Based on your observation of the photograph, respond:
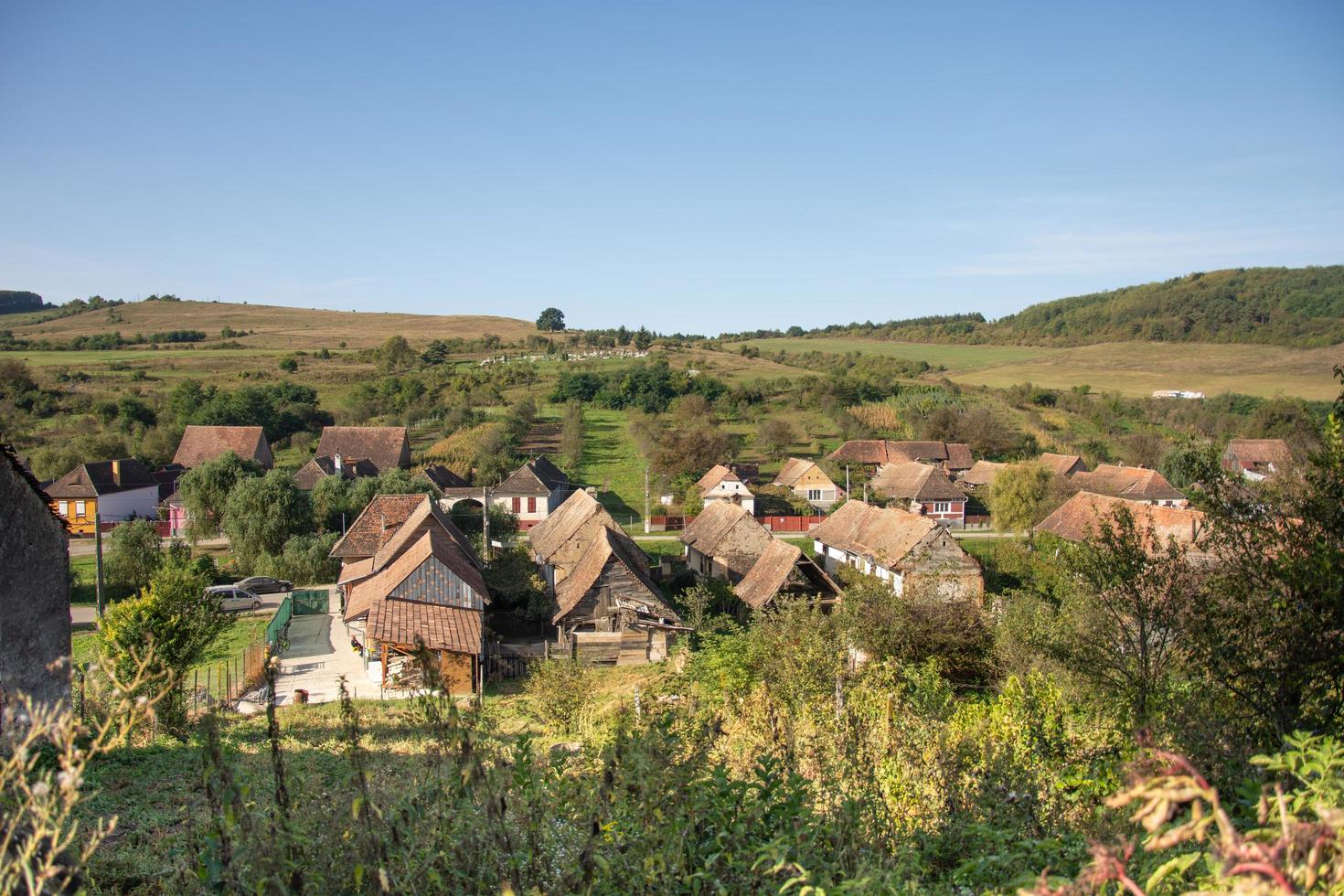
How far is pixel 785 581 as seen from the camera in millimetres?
28016

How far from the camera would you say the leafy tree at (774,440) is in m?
69.1

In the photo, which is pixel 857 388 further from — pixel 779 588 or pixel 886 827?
pixel 886 827

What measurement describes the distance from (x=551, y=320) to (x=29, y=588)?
490 ft

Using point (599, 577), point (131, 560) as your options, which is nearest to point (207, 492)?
point (131, 560)

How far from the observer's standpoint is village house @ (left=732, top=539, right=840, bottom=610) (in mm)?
27973

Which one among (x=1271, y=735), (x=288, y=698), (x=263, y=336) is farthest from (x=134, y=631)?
(x=263, y=336)

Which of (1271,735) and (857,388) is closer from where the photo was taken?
(1271,735)

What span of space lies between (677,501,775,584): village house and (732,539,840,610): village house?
328cm

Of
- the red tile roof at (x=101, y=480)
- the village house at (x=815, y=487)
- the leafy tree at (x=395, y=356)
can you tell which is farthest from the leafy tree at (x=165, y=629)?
the leafy tree at (x=395, y=356)

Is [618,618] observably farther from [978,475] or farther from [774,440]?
[978,475]

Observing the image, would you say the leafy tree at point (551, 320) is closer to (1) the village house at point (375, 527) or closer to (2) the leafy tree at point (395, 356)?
(2) the leafy tree at point (395, 356)

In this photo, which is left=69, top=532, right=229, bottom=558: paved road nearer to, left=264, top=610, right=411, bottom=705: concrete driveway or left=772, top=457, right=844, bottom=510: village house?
left=264, top=610, right=411, bottom=705: concrete driveway

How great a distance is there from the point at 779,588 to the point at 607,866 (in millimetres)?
24716

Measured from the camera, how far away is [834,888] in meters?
3.90
